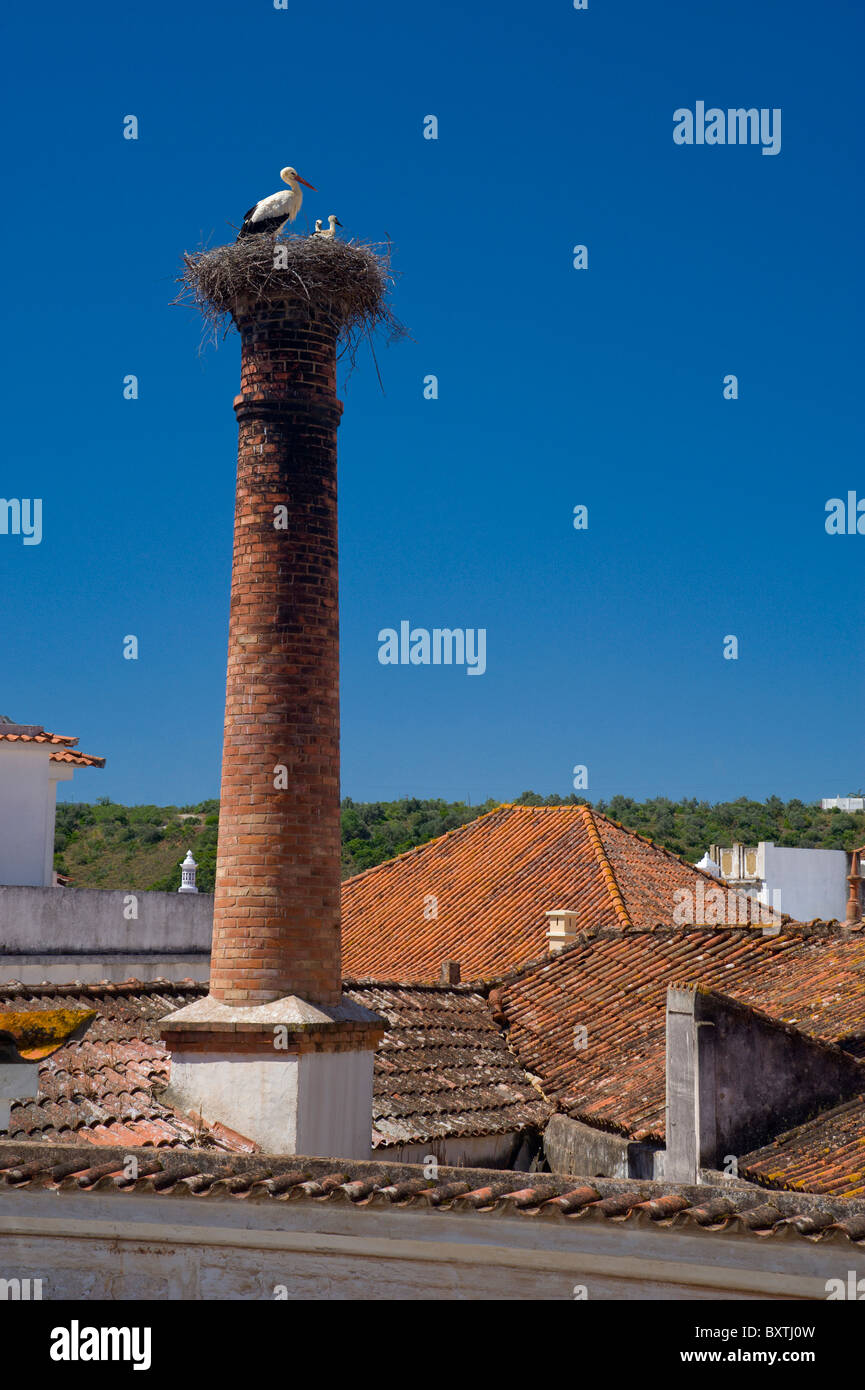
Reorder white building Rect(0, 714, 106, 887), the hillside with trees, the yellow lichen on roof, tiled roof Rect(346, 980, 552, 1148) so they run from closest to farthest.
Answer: the yellow lichen on roof
tiled roof Rect(346, 980, 552, 1148)
white building Rect(0, 714, 106, 887)
the hillside with trees

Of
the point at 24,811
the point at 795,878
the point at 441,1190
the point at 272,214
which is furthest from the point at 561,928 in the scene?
the point at 795,878

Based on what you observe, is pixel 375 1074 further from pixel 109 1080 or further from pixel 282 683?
pixel 282 683

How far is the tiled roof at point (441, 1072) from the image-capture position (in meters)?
13.4

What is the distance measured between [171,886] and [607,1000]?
2656cm

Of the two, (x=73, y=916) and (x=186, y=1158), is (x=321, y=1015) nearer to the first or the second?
(x=186, y=1158)

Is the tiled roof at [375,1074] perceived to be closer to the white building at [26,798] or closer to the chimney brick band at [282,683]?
the chimney brick band at [282,683]

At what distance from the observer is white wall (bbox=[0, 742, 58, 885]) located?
19859mm

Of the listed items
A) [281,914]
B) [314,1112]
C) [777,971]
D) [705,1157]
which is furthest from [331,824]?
[777,971]

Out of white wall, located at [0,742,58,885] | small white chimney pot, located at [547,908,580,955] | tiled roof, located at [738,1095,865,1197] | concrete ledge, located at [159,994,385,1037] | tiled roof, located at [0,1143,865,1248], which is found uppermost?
white wall, located at [0,742,58,885]

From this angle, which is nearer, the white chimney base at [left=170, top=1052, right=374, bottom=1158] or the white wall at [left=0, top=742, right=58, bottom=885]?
the white chimney base at [left=170, top=1052, right=374, bottom=1158]

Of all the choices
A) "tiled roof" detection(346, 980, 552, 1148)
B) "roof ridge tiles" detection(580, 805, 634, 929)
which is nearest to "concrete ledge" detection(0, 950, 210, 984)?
"tiled roof" detection(346, 980, 552, 1148)

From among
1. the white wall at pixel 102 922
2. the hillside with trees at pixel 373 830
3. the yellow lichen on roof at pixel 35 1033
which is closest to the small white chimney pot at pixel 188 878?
the white wall at pixel 102 922

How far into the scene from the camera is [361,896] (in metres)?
23.7

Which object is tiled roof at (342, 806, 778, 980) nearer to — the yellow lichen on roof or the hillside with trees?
the yellow lichen on roof
